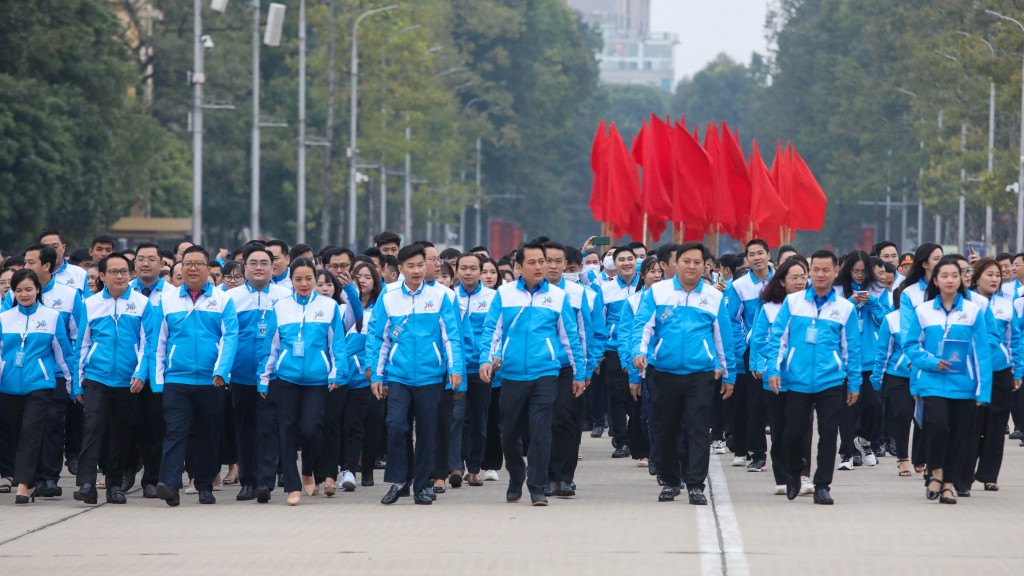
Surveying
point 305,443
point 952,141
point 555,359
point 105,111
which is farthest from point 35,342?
point 952,141

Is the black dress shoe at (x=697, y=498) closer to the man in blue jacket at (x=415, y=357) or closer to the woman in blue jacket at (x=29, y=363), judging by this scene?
the man in blue jacket at (x=415, y=357)

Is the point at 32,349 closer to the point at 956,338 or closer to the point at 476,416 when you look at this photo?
the point at 476,416

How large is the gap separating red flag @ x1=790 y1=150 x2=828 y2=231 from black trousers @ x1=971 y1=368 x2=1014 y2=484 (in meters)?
12.0

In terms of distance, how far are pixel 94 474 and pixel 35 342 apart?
1078mm

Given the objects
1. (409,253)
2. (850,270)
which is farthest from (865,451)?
(409,253)

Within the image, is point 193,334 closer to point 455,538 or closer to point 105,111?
point 455,538

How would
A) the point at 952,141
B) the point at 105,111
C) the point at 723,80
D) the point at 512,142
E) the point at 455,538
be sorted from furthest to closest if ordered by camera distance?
the point at 723,80 < the point at 512,142 < the point at 952,141 < the point at 105,111 < the point at 455,538

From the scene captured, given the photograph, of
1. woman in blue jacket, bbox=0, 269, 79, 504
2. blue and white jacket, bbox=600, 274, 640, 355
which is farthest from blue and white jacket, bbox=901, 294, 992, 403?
woman in blue jacket, bbox=0, 269, 79, 504

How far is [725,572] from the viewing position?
33.8 ft

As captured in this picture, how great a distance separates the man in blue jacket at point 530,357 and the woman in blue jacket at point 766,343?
54.8 inches

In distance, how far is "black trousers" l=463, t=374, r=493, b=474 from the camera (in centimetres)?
1522

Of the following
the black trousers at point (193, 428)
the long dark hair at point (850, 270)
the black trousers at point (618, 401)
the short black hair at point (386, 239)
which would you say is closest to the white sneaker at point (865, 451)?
the long dark hair at point (850, 270)

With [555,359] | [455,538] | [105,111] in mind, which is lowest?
[455,538]

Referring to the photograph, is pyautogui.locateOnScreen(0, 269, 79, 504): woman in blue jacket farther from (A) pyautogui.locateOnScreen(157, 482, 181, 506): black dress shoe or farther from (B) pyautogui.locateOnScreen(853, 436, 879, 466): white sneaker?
(B) pyautogui.locateOnScreen(853, 436, 879, 466): white sneaker
